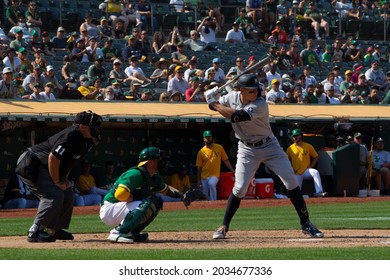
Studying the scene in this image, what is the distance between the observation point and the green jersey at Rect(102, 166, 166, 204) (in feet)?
33.4

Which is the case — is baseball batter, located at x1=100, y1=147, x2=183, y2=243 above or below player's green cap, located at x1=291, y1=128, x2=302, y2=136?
above

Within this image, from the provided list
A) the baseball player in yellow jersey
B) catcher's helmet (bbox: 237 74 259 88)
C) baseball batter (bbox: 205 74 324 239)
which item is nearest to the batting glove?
baseball batter (bbox: 205 74 324 239)

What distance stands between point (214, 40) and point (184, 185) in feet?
20.3

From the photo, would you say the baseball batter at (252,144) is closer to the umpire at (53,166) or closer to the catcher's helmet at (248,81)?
the catcher's helmet at (248,81)

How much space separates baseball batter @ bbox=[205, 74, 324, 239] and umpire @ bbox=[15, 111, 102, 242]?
1.34 metres

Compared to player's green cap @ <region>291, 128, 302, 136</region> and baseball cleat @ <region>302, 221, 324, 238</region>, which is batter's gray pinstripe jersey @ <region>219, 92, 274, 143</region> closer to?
baseball cleat @ <region>302, 221, 324, 238</region>

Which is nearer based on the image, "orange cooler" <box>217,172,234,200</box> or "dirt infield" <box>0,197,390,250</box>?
"dirt infield" <box>0,197,390,250</box>

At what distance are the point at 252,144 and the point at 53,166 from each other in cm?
210

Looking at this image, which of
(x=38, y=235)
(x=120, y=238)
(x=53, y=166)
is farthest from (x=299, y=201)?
(x=38, y=235)

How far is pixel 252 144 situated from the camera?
10.6m

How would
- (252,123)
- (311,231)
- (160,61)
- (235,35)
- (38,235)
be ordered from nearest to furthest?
1. (38,235)
2. (252,123)
3. (311,231)
4. (160,61)
5. (235,35)

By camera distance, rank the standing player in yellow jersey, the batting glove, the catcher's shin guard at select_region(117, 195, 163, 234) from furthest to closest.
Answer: the standing player in yellow jersey < the batting glove < the catcher's shin guard at select_region(117, 195, 163, 234)

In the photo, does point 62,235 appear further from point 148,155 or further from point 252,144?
point 252,144

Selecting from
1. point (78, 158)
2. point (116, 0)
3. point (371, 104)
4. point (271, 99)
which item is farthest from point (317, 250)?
point (116, 0)
